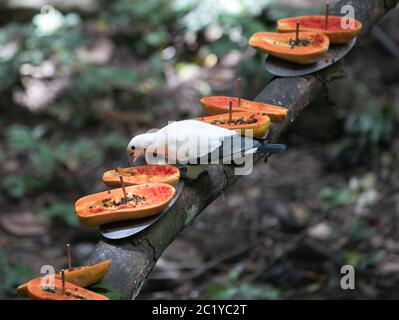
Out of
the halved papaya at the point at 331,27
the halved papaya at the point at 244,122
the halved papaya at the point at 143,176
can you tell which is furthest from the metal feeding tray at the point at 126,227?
the halved papaya at the point at 331,27

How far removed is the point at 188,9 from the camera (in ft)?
18.8

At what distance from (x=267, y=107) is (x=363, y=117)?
8.88ft

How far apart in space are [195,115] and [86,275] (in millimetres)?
3671

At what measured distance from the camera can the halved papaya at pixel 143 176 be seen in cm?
202

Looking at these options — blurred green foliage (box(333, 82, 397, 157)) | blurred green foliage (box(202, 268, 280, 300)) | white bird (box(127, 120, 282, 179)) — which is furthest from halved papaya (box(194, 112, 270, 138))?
blurred green foliage (box(333, 82, 397, 157))

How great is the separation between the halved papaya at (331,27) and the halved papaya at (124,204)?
1.11 meters

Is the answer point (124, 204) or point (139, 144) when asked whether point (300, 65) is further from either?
point (124, 204)

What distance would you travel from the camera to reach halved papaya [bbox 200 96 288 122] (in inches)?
89.6

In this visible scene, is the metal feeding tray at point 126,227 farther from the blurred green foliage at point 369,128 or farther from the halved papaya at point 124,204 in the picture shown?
the blurred green foliage at point 369,128

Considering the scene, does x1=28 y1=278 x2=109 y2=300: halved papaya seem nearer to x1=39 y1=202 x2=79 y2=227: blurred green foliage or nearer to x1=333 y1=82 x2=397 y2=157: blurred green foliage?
x1=39 y1=202 x2=79 y2=227: blurred green foliage

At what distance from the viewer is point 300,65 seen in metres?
2.61

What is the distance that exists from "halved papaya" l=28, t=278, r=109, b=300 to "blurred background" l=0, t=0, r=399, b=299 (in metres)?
1.56

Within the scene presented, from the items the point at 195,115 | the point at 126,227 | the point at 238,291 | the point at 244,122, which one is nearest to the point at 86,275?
the point at 126,227
